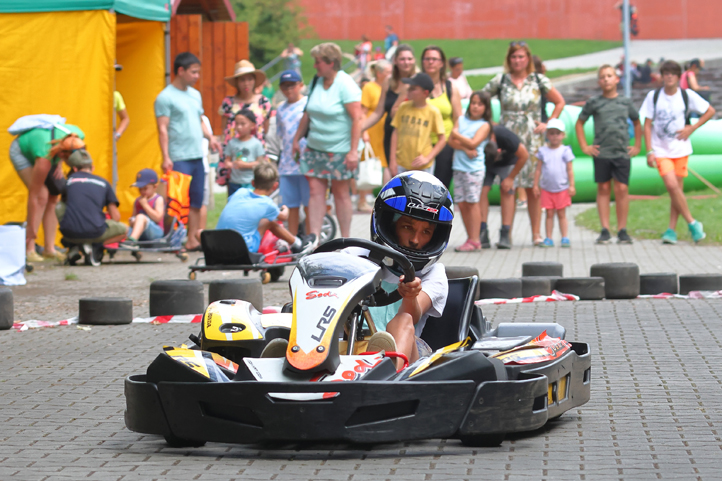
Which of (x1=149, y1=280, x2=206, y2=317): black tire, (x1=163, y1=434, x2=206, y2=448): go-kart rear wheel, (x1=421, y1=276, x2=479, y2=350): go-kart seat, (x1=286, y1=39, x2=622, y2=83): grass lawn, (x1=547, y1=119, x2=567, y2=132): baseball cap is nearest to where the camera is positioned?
(x1=163, y1=434, x2=206, y2=448): go-kart rear wheel

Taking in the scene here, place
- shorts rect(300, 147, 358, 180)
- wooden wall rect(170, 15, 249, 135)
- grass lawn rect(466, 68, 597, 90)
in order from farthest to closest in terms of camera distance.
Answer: grass lawn rect(466, 68, 597, 90)
wooden wall rect(170, 15, 249, 135)
shorts rect(300, 147, 358, 180)

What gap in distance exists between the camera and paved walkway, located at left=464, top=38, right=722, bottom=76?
41.2 meters

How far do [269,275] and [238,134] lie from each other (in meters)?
2.66

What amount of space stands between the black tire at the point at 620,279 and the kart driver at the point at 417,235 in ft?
13.9

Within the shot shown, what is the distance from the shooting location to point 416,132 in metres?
11.5

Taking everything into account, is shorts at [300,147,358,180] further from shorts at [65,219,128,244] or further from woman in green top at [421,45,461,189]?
shorts at [65,219,128,244]

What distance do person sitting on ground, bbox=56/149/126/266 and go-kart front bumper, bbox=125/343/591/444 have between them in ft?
24.9

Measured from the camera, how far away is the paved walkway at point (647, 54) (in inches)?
1623

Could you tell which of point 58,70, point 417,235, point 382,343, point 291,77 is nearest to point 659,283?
point 417,235

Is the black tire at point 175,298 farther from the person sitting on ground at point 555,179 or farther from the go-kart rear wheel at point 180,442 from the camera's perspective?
the person sitting on ground at point 555,179

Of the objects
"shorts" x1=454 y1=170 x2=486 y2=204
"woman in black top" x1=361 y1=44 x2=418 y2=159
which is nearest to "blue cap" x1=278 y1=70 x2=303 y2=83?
"woman in black top" x1=361 y1=44 x2=418 y2=159

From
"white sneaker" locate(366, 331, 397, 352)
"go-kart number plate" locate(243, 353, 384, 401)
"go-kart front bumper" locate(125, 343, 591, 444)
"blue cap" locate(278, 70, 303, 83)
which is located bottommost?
"go-kart front bumper" locate(125, 343, 591, 444)

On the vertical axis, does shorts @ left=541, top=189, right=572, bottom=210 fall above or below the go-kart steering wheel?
above

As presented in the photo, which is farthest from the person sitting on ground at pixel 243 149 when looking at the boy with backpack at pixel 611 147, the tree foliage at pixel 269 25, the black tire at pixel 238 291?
the tree foliage at pixel 269 25
